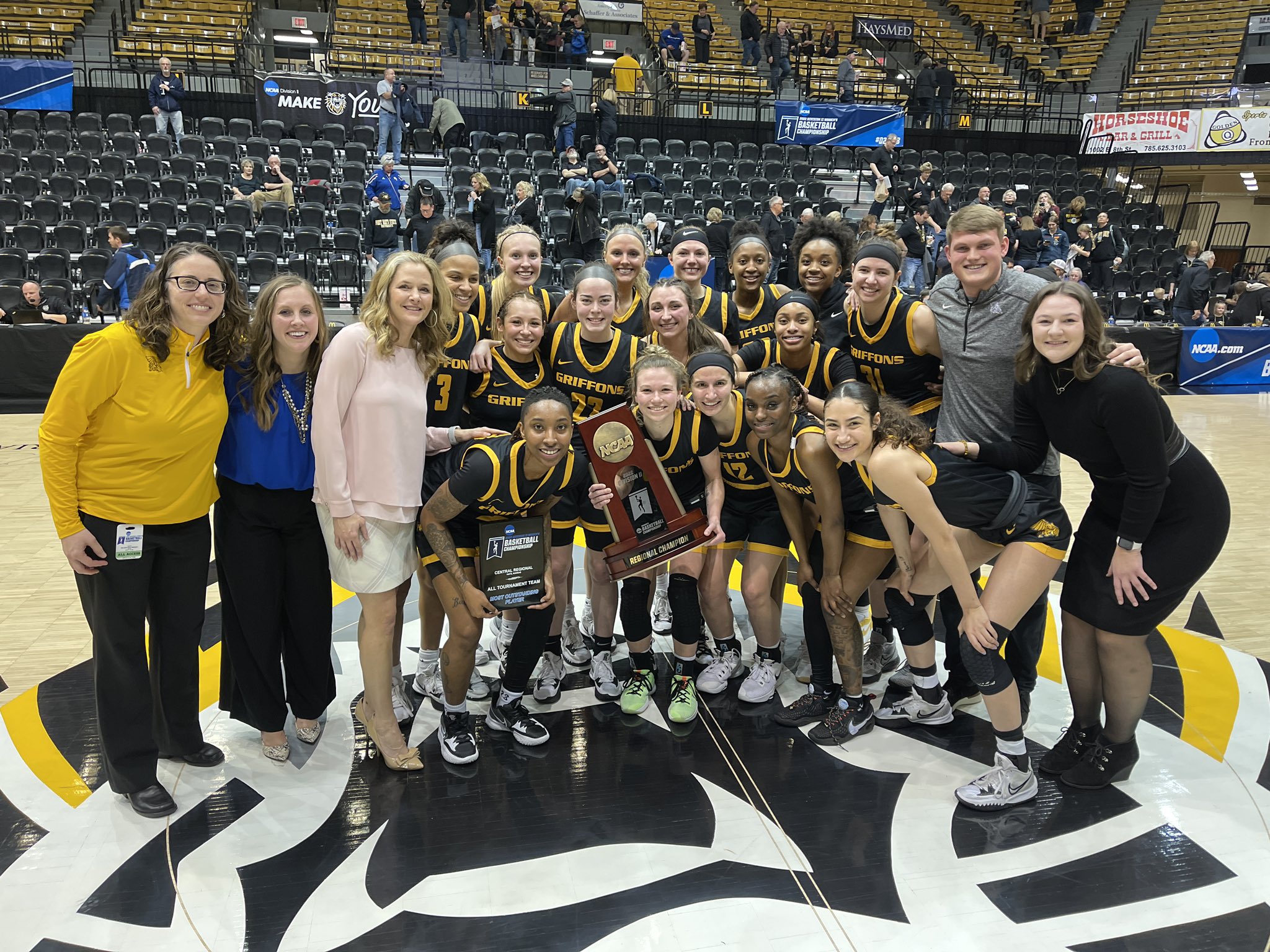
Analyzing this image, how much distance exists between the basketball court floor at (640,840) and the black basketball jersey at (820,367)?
121 cm

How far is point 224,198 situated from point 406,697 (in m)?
9.41

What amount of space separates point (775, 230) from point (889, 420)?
780 centimetres

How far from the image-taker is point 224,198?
10844 mm

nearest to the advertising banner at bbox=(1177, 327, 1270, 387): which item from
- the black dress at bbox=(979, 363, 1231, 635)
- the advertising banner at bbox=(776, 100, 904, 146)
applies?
the advertising banner at bbox=(776, 100, 904, 146)

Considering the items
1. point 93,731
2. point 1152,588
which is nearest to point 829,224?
point 1152,588

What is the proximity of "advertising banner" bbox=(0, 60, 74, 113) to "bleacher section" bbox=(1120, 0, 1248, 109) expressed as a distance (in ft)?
58.4

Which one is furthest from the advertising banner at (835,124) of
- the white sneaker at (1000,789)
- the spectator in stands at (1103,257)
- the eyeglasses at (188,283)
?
the eyeglasses at (188,283)

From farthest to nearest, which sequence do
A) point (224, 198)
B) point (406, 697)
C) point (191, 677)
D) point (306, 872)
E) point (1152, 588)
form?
point (224, 198), point (406, 697), point (191, 677), point (1152, 588), point (306, 872)

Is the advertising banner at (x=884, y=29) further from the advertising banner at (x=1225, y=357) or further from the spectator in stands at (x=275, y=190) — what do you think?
the spectator in stands at (x=275, y=190)

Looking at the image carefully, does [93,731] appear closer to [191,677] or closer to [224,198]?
[191,677]

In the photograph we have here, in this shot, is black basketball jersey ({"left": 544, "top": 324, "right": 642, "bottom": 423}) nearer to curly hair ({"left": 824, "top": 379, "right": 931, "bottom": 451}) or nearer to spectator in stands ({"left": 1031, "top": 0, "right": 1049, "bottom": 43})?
→ curly hair ({"left": 824, "top": 379, "right": 931, "bottom": 451})

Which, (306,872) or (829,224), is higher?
(829,224)

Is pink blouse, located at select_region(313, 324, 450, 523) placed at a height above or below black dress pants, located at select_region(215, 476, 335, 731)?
above

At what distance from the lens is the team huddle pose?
2678mm
